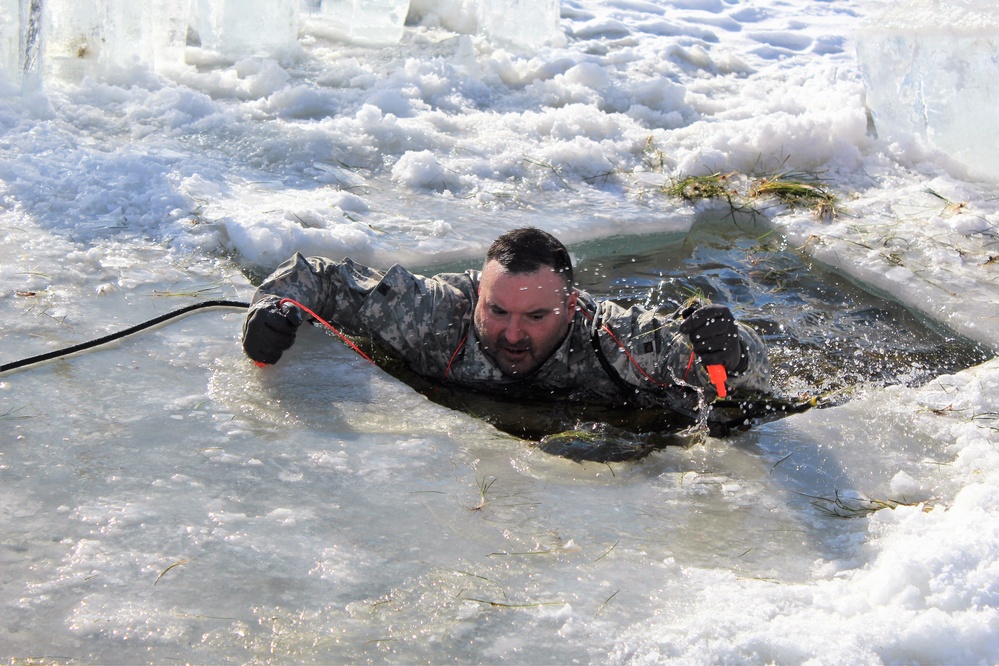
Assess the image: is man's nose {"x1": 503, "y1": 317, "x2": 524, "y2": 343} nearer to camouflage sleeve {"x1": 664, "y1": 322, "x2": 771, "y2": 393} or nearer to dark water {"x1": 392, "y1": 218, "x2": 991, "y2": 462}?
dark water {"x1": 392, "y1": 218, "x2": 991, "y2": 462}

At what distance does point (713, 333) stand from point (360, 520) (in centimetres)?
137

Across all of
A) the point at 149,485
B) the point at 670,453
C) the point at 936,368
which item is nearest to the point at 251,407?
the point at 149,485

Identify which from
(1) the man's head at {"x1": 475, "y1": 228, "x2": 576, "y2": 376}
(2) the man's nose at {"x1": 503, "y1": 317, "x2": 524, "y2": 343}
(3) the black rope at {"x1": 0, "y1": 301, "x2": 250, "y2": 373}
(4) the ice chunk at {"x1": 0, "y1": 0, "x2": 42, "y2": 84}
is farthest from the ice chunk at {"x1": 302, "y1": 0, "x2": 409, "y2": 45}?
(2) the man's nose at {"x1": 503, "y1": 317, "x2": 524, "y2": 343}

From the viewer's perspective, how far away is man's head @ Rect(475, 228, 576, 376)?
3553 mm

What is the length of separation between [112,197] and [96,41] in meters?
2.12

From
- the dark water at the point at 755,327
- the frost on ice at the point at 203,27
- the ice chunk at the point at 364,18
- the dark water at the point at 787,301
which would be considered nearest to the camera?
the dark water at the point at 755,327

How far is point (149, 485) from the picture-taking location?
266cm

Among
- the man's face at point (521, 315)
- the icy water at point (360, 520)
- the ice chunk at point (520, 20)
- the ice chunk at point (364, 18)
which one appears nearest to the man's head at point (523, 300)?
the man's face at point (521, 315)

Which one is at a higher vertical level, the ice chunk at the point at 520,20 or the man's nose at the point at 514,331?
the ice chunk at the point at 520,20

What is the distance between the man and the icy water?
22 centimetres

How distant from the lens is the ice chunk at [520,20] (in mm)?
8008

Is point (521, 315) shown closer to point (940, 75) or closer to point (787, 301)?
point (787, 301)

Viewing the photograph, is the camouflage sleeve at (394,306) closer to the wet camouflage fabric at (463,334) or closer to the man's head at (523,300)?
the wet camouflage fabric at (463,334)

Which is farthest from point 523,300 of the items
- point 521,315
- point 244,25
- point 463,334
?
point 244,25
